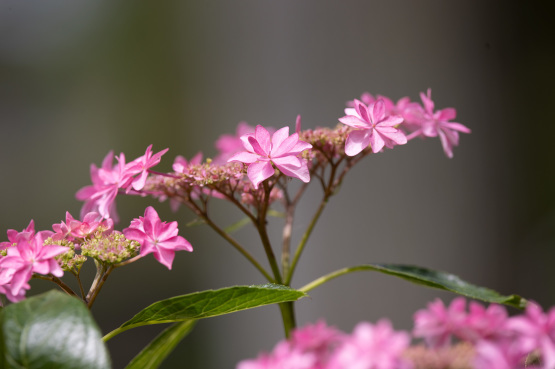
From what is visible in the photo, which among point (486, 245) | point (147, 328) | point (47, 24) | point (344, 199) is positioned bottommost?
point (147, 328)

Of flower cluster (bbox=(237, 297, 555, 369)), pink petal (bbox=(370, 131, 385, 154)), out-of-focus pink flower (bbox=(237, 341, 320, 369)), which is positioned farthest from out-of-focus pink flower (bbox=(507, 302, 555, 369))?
pink petal (bbox=(370, 131, 385, 154))

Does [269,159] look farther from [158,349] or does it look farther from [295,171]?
[158,349]

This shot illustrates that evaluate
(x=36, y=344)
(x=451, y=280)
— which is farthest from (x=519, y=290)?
(x=36, y=344)

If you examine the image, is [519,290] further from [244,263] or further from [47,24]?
[47,24]

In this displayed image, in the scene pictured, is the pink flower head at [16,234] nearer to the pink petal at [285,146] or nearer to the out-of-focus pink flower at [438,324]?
the pink petal at [285,146]

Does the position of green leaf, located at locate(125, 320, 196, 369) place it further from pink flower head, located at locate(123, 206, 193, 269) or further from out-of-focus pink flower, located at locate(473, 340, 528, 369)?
out-of-focus pink flower, located at locate(473, 340, 528, 369)

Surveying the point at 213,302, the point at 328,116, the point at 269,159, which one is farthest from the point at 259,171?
the point at 328,116

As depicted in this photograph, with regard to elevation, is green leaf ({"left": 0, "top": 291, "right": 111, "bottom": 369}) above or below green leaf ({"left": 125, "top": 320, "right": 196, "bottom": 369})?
above

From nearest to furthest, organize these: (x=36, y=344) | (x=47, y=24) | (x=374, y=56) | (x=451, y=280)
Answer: (x=36, y=344)
(x=451, y=280)
(x=47, y=24)
(x=374, y=56)
